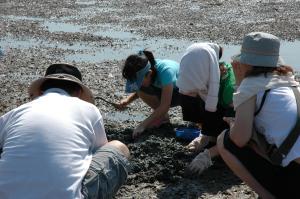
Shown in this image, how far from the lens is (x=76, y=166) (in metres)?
3.20

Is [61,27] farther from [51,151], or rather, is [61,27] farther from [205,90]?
[51,151]

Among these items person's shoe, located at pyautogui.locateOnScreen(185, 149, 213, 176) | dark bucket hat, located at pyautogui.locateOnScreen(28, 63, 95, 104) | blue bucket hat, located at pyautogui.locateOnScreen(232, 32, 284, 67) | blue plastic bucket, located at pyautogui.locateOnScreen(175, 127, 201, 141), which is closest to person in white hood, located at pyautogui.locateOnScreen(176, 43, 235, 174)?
person's shoe, located at pyautogui.locateOnScreen(185, 149, 213, 176)

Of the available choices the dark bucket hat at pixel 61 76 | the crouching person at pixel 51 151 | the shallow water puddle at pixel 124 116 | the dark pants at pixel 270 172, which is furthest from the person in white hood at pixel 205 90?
the crouching person at pixel 51 151

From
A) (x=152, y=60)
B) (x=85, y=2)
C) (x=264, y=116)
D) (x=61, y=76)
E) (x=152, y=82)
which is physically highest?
(x=61, y=76)

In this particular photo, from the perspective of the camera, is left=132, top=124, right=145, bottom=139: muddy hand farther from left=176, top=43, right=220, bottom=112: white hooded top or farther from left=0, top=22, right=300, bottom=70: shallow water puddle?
left=0, top=22, right=300, bottom=70: shallow water puddle

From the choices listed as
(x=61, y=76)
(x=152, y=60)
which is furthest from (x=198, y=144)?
(x=61, y=76)

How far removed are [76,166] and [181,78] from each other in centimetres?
212

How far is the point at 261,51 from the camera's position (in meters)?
3.74

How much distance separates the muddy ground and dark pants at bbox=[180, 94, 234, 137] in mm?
314

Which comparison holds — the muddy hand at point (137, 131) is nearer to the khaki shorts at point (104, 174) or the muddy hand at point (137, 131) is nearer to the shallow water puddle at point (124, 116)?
the shallow water puddle at point (124, 116)

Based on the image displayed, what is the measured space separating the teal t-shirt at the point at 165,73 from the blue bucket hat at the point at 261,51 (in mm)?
1941

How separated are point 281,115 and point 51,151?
1475mm

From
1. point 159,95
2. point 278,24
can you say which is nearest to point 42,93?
point 159,95

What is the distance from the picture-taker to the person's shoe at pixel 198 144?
5323mm
